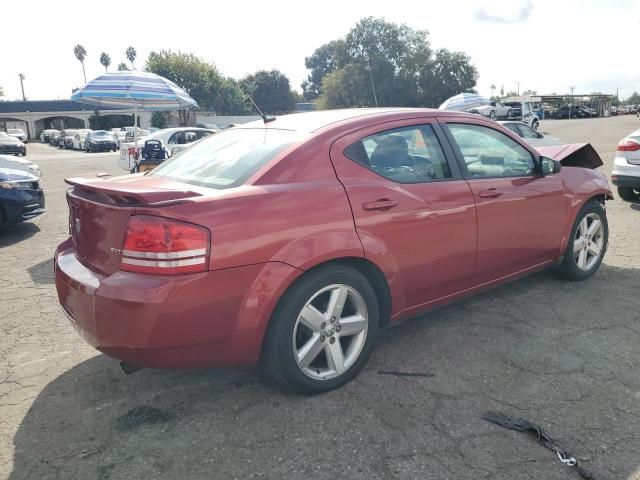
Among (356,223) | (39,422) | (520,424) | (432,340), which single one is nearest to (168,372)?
(39,422)

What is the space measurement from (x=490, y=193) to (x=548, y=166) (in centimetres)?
79

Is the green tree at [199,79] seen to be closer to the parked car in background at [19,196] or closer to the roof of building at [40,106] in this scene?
the roof of building at [40,106]

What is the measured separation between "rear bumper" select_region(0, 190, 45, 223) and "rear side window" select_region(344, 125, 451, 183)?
19.1 feet

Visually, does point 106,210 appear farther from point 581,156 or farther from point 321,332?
point 581,156

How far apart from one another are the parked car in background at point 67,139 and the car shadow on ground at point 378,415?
40.6m

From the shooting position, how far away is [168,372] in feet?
10.8

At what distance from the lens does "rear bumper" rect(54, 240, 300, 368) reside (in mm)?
2375

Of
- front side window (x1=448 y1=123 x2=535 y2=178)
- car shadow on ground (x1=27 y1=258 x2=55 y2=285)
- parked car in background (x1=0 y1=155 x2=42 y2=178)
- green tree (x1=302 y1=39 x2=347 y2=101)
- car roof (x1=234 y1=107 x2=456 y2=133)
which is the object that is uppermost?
green tree (x1=302 y1=39 x2=347 y2=101)

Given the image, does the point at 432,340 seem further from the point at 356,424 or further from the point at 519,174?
the point at 519,174

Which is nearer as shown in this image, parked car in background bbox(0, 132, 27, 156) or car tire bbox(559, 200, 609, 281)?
car tire bbox(559, 200, 609, 281)

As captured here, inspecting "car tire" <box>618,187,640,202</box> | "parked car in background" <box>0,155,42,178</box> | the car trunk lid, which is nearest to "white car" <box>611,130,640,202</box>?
"car tire" <box>618,187,640,202</box>

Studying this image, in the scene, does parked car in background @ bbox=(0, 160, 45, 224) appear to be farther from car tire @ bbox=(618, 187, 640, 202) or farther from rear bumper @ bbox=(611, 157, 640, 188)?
car tire @ bbox=(618, 187, 640, 202)

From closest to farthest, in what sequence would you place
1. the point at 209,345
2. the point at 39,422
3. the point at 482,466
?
the point at 482,466 → the point at 209,345 → the point at 39,422

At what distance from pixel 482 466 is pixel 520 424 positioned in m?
0.41
